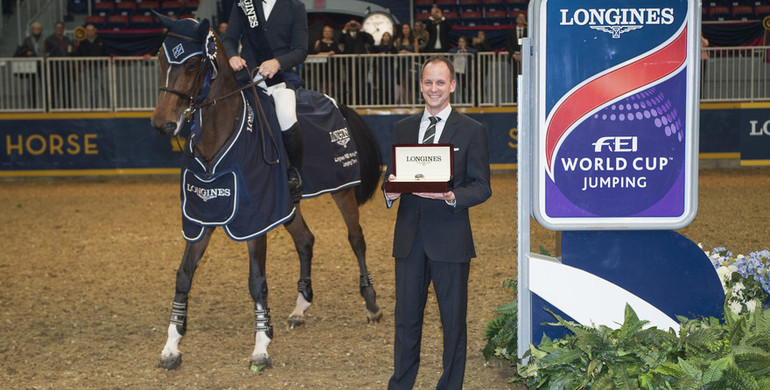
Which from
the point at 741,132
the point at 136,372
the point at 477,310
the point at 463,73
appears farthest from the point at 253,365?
the point at 741,132

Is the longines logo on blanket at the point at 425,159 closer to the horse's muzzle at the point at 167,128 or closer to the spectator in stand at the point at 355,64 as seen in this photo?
the horse's muzzle at the point at 167,128

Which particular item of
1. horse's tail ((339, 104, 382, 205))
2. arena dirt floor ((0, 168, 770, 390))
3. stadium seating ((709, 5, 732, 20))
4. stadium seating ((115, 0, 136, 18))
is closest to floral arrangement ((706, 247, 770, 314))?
arena dirt floor ((0, 168, 770, 390))

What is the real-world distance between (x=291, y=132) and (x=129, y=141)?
11.3 m

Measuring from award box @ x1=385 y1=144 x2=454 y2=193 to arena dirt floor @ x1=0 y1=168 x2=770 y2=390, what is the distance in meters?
1.65

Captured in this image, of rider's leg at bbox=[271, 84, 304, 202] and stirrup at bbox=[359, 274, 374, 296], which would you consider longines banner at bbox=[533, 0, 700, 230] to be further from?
stirrup at bbox=[359, 274, 374, 296]

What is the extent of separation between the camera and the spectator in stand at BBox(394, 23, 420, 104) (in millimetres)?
16922

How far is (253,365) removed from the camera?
226 inches

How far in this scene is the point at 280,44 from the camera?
666 centimetres

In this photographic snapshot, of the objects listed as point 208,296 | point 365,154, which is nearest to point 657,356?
point 365,154

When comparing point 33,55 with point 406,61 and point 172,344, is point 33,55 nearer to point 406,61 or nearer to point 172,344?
point 406,61

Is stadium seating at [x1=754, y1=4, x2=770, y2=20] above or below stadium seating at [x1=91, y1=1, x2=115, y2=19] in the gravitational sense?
below

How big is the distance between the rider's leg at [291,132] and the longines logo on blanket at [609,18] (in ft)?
9.47

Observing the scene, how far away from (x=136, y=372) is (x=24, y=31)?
776 inches

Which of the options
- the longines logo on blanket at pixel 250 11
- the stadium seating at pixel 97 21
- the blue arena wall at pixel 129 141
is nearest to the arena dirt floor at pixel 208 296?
the longines logo on blanket at pixel 250 11
